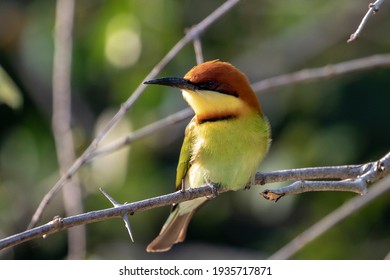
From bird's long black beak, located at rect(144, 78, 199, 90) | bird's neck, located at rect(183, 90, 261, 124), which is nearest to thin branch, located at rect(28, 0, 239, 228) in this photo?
bird's long black beak, located at rect(144, 78, 199, 90)

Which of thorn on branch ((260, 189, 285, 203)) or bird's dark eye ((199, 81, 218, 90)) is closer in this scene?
thorn on branch ((260, 189, 285, 203))

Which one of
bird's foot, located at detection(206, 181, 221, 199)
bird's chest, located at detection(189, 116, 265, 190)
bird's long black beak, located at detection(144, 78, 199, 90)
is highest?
bird's long black beak, located at detection(144, 78, 199, 90)

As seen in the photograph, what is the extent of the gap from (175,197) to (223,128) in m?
0.55

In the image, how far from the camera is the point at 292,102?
3.92 m

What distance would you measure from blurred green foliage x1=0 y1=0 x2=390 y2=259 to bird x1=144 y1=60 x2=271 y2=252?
2.82 ft

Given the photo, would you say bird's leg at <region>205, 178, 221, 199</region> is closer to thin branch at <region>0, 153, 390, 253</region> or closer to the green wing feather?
thin branch at <region>0, 153, 390, 253</region>

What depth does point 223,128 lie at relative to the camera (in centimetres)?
243

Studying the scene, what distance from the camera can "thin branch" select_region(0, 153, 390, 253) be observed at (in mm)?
1735

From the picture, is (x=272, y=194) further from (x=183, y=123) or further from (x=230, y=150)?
(x=183, y=123)

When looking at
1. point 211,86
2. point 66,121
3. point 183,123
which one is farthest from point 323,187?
point 183,123

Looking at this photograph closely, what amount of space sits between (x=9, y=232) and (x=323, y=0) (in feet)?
6.57

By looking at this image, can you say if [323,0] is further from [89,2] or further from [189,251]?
[189,251]

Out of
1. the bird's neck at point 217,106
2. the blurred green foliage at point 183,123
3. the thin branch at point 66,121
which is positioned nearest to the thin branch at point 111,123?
the bird's neck at point 217,106

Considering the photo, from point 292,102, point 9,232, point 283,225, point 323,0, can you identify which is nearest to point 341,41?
point 323,0
